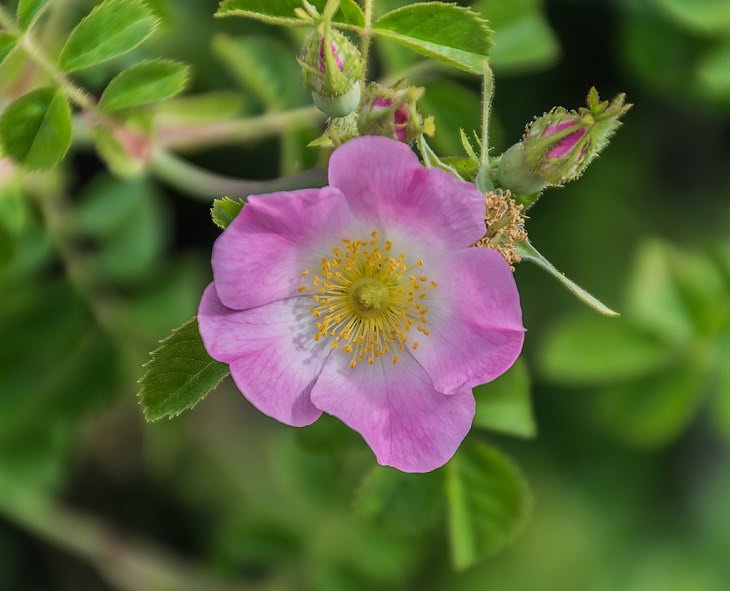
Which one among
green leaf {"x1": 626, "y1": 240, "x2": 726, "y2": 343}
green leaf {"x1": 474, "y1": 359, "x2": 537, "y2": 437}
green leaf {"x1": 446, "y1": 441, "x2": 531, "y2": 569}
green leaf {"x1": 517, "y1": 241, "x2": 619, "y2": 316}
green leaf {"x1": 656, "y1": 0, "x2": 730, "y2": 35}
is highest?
green leaf {"x1": 517, "y1": 241, "x2": 619, "y2": 316}

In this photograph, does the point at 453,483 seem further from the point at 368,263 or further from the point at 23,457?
the point at 23,457

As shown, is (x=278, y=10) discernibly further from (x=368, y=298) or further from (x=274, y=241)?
(x=368, y=298)

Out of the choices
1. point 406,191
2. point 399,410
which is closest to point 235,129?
point 406,191

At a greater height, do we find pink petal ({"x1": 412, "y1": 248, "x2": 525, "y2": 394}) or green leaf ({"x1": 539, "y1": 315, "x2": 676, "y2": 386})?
pink petal ({"x1": 412, "y1": 248, "x2": 525, "y2": 394})

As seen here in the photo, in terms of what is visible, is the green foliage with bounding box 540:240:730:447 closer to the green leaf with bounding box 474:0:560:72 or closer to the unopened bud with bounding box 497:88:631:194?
the green leaf with bounding box 474:0:560:72

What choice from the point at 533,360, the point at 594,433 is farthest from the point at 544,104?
the point at 594,433

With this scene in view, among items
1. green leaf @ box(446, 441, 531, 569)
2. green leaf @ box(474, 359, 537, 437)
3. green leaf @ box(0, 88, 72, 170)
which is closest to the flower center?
green leaf @ box(474, 359, 537, 437)
